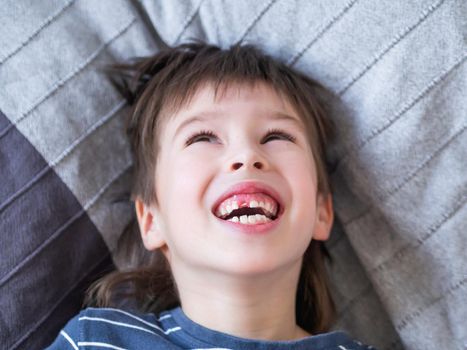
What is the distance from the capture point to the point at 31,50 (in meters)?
1.15

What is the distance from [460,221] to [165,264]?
0.58 meters

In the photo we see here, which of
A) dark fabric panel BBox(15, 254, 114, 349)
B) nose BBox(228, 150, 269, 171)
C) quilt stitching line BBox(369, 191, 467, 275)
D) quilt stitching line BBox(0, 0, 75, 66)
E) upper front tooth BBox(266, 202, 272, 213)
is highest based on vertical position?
quilt stitching line BBox(0, 0, 75, 66)

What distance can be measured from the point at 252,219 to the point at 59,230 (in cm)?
39

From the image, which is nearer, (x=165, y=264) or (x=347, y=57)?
(x=347, y=57)

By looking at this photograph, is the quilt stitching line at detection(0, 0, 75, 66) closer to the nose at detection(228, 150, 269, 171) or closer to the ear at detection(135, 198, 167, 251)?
the ear at detection(135, 198, 167, 251)

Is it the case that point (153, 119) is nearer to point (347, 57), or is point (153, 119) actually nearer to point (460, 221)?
point (347, 57)

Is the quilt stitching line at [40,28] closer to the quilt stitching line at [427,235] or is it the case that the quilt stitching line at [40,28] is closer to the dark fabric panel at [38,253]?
the dark fabric panel at [38,253]

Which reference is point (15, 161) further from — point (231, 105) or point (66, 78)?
point (231, 105)

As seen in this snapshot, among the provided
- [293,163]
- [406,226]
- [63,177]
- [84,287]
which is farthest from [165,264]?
[406,226]

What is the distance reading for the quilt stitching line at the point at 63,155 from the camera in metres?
1.09

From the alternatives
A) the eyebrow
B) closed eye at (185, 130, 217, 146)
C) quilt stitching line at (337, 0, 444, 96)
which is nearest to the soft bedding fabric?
quilt stitching line at (337, 0, 444, 96)

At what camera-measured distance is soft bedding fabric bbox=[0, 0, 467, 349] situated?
1068 mm

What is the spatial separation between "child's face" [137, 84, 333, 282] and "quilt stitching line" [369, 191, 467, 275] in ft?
0.63

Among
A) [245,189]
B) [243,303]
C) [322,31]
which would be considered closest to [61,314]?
[243,303]
